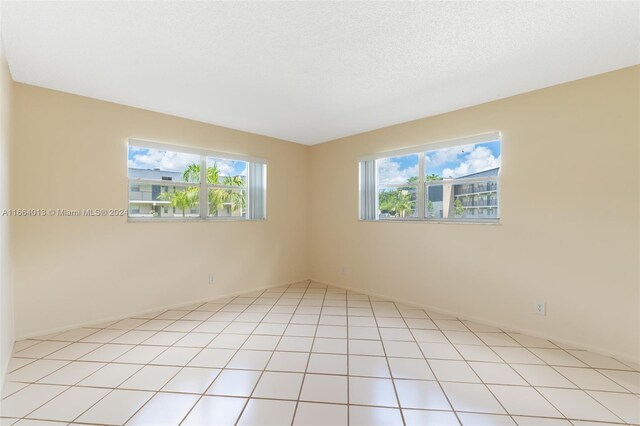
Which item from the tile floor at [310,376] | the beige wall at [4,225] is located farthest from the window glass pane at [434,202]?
the beige wall at [4,225]

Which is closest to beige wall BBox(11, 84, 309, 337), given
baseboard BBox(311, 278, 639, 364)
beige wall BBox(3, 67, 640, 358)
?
beige wall BBox(3, 67, 640, 358)

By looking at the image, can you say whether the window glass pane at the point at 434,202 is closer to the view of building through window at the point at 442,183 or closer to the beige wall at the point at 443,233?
the view of building through window at the point at 442,183

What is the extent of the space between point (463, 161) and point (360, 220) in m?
1.72

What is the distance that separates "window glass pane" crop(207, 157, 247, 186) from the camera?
164 inches

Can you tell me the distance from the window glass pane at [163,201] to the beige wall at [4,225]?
1157mm

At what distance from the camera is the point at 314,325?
313 centimetres

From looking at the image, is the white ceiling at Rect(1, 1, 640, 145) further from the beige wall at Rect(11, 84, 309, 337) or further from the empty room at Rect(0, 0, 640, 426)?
the beige wall at Rect(11, 84, 309, 337)

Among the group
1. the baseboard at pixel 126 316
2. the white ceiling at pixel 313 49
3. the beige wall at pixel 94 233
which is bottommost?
the baseboard at pixel 126 316

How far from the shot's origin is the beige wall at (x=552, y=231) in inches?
95.1

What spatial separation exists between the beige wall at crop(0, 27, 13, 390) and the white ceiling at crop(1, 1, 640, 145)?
26cm

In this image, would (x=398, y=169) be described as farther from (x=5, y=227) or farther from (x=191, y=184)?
(x=5, y=227)

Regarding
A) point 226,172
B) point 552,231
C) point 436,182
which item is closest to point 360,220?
point 436,182

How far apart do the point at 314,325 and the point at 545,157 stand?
303cm

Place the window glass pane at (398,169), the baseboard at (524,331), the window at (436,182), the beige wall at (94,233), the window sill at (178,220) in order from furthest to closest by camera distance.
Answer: the window glass pane at (398,169) → the window sill at (178,220) → the window at (436,182) → the beige wall at (94,233) → the baseboard at (524,331)
